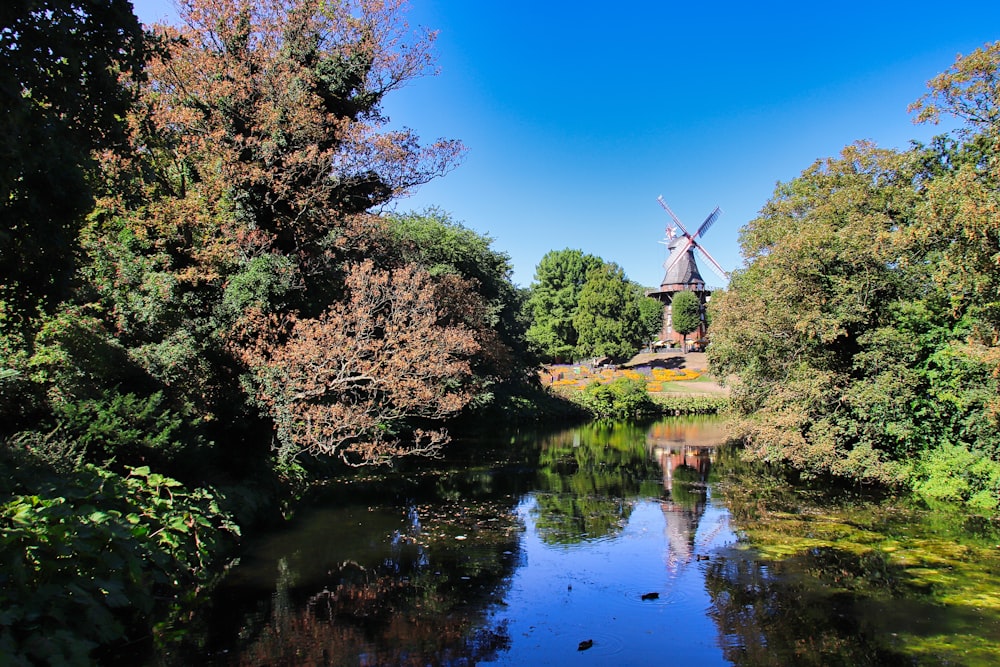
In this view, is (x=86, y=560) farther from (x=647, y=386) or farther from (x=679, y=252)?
(x=679, y=252)

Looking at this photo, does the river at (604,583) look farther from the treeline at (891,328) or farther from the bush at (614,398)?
the bush at (614,398)

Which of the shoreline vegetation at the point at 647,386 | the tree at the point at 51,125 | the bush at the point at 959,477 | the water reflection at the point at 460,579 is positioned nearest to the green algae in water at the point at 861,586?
the water reflection at the point at 460,579

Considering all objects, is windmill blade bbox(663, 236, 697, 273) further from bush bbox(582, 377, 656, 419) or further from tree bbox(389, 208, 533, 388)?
tree bbox(389, 208, 533, 388)

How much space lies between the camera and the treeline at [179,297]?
24.8 feet

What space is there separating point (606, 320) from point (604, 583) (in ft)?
187

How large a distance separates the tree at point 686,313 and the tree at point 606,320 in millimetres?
5592

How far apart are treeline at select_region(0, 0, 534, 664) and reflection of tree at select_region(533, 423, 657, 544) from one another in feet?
14.4

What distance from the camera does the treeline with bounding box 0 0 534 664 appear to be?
757cm

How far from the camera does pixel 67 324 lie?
11.6 meters

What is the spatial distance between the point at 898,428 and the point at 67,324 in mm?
21128

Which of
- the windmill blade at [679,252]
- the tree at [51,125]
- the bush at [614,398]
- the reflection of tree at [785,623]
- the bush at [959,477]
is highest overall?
the windmill blade at [679,252]

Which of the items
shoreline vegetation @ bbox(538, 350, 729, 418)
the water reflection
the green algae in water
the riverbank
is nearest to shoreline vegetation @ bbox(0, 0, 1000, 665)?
the water reflection

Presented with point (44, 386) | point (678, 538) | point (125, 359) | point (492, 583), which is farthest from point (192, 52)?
point (678, 538)

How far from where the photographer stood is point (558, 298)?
73875 millimetres
